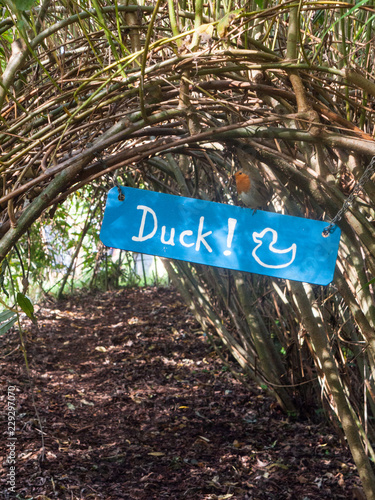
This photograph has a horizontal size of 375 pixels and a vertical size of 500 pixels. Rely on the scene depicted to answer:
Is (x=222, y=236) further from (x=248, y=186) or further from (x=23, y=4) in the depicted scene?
(x=23, y=4)

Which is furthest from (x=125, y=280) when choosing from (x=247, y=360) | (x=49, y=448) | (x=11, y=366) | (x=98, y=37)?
(x=98, y=37)

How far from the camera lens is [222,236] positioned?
1077 millimetres

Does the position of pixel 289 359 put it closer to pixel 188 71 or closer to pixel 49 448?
pixel 49 448

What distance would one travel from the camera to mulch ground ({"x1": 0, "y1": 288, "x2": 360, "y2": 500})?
78.8 inches

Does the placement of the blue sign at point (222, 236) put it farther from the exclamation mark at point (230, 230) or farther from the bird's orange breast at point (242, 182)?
the bird's orange breast at point (242, 182)

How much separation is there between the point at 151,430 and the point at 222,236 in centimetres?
179

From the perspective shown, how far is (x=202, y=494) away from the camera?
1973mm

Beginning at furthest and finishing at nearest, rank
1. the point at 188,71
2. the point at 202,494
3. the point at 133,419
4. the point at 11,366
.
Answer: the point at 11,366, the point at 133,419, the point at 202,494, the point at 188,71

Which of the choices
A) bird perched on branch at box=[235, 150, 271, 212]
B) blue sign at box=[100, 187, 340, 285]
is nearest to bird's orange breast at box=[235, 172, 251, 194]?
bird perched on branch at box=[235, 150, 271, 212]

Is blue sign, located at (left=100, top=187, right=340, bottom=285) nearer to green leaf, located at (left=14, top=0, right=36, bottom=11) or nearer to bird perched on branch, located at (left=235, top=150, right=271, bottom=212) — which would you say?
bird perched on branch, located at (left=235, top=150, right=271, bottom=212)

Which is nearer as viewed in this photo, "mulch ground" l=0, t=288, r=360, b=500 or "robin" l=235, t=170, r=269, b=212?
"robin" l=235, t=170, r=269, b=212

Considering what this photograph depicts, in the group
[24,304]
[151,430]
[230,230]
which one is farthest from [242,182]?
[151,430]

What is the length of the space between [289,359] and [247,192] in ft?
5.50

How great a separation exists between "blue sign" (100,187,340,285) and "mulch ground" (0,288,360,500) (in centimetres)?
124
